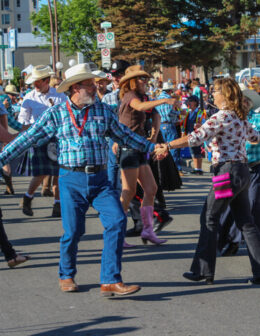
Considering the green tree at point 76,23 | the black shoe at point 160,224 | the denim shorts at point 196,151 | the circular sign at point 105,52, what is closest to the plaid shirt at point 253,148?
the black shoe at point 160,224

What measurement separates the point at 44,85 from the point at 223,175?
469cm

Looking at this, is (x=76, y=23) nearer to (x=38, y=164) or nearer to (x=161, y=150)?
(x=38, y=164)

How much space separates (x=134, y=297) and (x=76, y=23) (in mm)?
69270

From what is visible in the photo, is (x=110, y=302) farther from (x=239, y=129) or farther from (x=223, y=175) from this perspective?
(x=239, y=129)

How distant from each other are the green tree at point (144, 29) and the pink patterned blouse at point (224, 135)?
1587 inches

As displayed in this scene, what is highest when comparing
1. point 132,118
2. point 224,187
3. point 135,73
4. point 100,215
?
point 135,73

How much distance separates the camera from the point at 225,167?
223 inches

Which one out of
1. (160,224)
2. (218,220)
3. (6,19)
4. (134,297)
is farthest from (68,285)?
(6,19)

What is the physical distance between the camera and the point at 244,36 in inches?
1699

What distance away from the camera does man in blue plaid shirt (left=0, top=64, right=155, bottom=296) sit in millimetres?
5410

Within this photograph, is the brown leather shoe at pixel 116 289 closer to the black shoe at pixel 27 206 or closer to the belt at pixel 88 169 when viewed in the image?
the belt at pixel 88 169

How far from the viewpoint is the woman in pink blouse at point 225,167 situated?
557 cm

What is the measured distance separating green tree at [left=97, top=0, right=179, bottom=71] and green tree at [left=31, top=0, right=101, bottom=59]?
24260 millimetres

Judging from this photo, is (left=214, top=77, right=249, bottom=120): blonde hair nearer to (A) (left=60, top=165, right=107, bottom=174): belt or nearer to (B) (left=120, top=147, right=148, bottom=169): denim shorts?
(A) (left=60, top=165, right=107, bottom=174): belt
